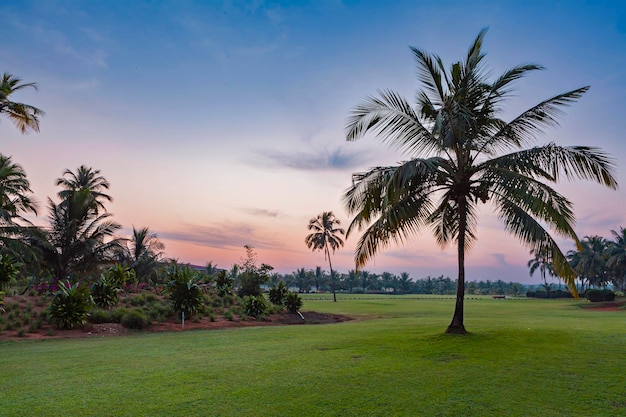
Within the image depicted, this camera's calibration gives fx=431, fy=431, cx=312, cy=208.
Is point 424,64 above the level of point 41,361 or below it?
above

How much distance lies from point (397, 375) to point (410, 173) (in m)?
5.55

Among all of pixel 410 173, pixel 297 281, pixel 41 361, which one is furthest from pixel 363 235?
pixel 297 281

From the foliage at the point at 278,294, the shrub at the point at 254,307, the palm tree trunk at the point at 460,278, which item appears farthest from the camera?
the foliage at the point at 278,294

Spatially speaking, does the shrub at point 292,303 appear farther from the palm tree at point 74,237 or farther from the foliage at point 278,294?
the palm tree at point 74,237

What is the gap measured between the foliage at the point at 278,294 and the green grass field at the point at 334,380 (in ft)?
68.3

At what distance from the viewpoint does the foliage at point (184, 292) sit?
22745 mm

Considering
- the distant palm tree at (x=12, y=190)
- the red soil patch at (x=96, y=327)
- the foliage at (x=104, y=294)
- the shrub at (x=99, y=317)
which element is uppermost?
the distant palm tree at (x=12, y=190)

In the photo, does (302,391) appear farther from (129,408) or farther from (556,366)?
(556,366)

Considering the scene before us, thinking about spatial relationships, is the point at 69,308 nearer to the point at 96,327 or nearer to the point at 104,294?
the point at 96,327

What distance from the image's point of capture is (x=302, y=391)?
654cm

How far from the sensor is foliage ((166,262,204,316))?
22745 millimetres

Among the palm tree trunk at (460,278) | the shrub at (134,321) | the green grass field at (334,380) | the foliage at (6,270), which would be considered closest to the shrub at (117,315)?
the shrub at (134,321)

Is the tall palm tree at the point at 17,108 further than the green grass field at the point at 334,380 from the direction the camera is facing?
Yes

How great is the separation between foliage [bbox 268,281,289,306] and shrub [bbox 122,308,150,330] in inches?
524
